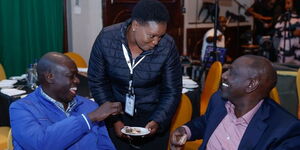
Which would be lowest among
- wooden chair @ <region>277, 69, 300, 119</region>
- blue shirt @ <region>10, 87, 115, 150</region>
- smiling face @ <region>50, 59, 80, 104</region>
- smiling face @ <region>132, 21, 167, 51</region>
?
wooden chair @ <region>277, 69, 300, 119</region>

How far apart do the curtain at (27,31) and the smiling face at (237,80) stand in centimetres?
410

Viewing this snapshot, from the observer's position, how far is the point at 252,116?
1854mm

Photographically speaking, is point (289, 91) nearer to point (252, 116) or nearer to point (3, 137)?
point (252, 116)

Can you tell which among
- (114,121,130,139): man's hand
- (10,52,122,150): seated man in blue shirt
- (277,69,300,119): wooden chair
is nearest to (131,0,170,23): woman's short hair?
(10,52,122,150): seated man in blue shirt

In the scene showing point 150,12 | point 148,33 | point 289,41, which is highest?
point 150,12

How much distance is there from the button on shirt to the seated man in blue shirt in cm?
55

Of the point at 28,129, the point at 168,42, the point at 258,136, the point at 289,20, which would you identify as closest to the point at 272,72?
the point at 258,136

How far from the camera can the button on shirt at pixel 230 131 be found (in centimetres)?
186

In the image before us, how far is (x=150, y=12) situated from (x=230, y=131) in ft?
2.60

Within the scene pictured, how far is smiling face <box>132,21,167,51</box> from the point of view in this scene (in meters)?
2.07

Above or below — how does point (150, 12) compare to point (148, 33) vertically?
above

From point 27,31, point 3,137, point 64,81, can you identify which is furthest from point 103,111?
point 27,31

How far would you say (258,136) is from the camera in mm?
1761

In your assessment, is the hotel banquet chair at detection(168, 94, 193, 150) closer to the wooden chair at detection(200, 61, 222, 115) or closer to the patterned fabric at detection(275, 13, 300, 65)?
the wooden chair at detection(200, 61, 222, 115)
